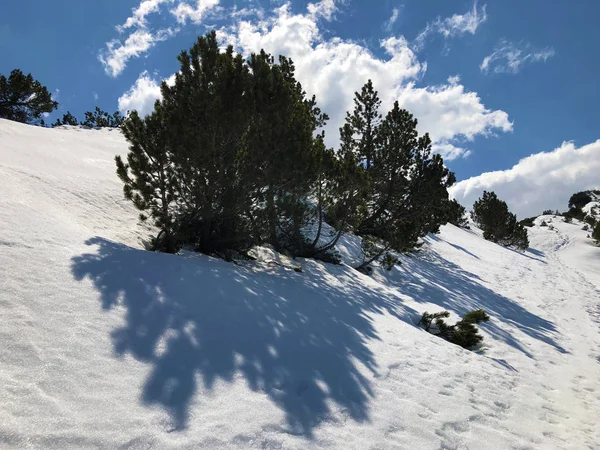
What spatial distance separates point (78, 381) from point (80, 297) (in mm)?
1197

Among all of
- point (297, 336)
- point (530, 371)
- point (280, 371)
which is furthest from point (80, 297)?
point (530, 371)

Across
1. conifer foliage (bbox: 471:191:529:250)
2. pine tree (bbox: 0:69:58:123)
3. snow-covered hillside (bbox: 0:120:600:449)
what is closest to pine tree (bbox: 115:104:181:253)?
snow-covered hillside (bbox: 0:120:600:449)

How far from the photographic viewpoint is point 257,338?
11.9ft

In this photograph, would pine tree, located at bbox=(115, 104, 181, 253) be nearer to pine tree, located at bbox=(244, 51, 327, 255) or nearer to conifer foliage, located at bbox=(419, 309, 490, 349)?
pine tree, located at bbox=(244, 51, 327, 255)

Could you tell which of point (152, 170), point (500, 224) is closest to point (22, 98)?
point (152, 170)

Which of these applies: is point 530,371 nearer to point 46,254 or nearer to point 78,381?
point 78,381

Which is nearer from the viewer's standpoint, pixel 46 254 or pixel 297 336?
pixel 46 254

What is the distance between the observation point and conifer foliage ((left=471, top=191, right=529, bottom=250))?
92.3ft

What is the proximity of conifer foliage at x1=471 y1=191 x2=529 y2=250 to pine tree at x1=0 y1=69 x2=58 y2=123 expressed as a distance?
3599cm

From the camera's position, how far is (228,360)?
3043mm

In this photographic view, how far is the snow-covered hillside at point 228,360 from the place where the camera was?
2135 mm

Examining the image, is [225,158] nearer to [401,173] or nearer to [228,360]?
[228,360]

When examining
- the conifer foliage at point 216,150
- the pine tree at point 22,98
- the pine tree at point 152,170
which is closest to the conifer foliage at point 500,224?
the conifer foliage at point 216,150

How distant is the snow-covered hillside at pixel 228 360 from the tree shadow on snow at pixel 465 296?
0.42 ft
